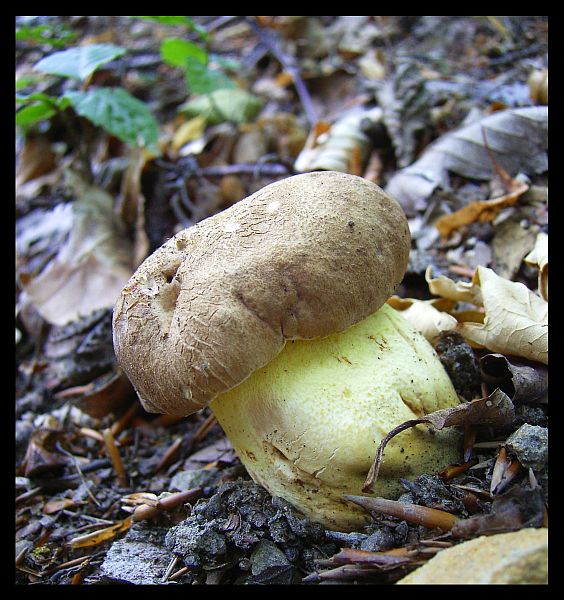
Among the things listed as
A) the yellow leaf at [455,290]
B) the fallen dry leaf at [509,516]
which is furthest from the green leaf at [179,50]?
the fallen dry leaf at [509,516]

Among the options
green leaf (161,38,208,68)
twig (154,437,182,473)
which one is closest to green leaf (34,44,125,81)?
green leaf (161,38,208,68)

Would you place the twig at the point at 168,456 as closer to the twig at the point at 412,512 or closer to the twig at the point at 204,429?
the twig at the point at 204,429

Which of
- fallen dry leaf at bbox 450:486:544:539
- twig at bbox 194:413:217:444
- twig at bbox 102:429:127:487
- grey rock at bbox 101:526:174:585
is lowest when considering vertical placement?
twig at bbox 194:413:217:444

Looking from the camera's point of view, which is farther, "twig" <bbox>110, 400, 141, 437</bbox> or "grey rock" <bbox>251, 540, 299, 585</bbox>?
"twig" <bbox>110, 400, 141, 437</bbox>

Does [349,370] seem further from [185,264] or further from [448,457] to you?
[185,264]

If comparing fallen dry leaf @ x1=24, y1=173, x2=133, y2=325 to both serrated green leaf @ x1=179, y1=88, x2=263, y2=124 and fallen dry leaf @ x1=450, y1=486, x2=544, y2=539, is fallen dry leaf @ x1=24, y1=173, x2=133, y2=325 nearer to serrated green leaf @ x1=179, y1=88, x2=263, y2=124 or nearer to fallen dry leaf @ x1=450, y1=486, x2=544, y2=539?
serrated green leaf @ x1=179, y1=88, x2=263, y2=124
